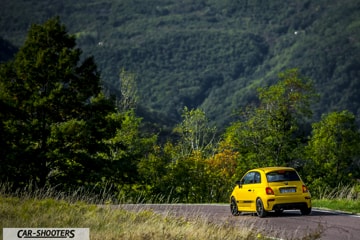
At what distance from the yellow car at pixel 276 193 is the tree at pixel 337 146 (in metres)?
41.1

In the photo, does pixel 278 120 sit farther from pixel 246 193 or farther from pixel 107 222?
pixel 107 222

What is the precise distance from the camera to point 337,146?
6322cm

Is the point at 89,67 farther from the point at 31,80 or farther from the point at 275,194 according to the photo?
the point at 275,194

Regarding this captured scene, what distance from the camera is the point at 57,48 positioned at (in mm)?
36469

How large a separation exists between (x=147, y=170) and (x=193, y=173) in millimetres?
5734

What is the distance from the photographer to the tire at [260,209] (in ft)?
62.1

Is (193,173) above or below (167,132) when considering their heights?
above

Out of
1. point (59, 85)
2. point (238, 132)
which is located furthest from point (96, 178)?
point (238, 132)

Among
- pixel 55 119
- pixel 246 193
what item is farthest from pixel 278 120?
pixel 246 193

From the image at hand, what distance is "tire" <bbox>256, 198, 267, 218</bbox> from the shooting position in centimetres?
1892

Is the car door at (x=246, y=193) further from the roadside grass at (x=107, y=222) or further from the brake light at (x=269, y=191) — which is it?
the roadside grass at (x=107, y=222)

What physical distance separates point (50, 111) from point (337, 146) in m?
36.7

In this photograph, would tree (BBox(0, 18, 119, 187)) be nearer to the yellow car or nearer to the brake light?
the yellow car

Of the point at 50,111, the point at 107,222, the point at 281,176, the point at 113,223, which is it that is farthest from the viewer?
the point at 50,111
